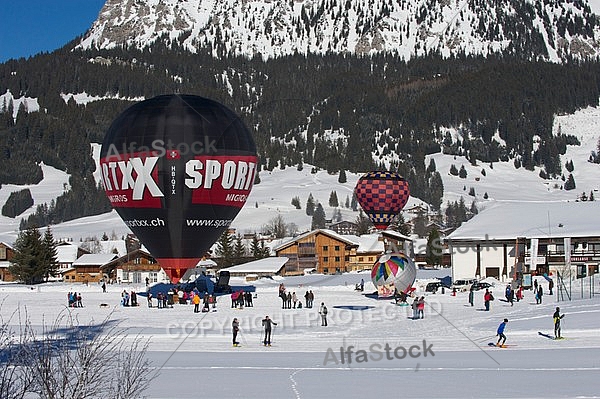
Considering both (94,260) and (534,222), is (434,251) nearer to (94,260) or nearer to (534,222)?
(534,222)

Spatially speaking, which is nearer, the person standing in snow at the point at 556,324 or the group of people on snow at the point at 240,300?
the person standing in snow at the point at 556,324

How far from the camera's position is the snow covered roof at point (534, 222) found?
56312mm

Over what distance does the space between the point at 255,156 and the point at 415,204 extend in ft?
449

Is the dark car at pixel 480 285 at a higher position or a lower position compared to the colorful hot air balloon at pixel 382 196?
lower

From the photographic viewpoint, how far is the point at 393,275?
42156mm

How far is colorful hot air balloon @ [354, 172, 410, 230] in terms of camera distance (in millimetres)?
53188

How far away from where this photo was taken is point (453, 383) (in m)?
18.8

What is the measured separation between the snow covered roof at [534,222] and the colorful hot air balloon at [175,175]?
78.6 feet

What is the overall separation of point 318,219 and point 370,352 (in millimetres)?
129369

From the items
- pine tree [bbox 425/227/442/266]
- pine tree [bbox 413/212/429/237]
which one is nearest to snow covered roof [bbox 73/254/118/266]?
pine tree [bbox 425/227/442/266]

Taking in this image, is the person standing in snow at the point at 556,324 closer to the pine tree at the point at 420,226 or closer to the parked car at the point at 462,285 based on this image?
the parked car at the point at 462,285

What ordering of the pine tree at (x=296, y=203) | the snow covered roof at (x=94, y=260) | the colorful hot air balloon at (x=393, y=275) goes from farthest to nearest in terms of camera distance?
the pine tree at (x=296, y=203) < the snow covered roof at (x=94, y=260) < the colorful hot air balloon at (x=393, y=275)

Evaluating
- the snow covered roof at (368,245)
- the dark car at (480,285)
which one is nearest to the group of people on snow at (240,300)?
the dark car at (480,285)

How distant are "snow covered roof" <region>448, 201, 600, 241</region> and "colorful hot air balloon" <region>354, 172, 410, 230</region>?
21.4 ft
